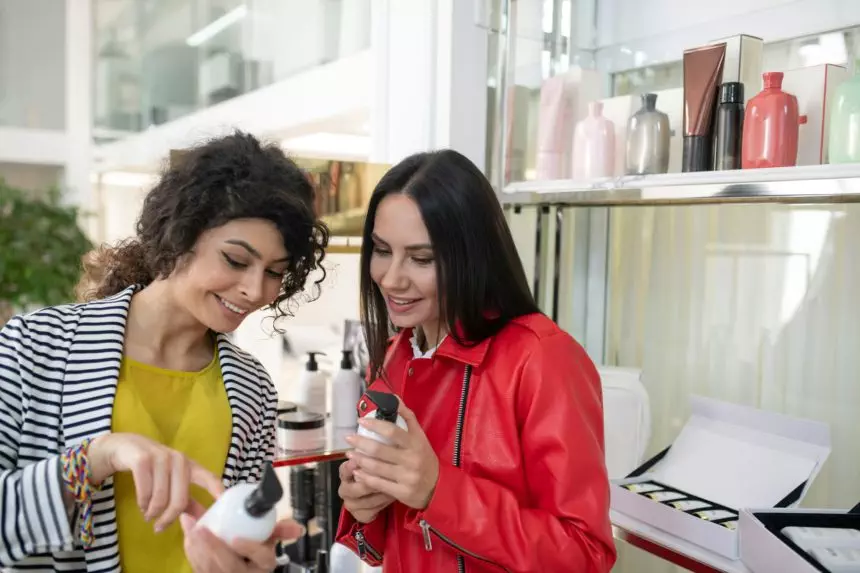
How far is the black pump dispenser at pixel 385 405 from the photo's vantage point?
96 centimetres

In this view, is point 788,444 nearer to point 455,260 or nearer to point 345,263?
point 455,260

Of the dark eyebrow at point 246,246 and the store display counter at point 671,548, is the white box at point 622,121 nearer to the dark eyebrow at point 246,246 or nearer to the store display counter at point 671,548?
the store display counter at point 671,548

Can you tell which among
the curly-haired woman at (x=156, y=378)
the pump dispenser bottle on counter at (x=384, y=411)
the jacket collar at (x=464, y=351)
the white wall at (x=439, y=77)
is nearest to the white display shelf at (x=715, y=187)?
the white wall at (x=439, y=77)

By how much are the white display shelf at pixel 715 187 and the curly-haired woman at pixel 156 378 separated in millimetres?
732

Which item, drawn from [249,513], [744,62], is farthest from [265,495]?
[744,62]

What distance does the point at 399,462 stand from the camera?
99 cm

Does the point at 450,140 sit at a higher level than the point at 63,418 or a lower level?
higher

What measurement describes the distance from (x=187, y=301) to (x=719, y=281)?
1326 mm

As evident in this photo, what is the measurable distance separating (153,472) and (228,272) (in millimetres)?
324

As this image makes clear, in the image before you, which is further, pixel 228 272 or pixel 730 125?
pixel 730 125

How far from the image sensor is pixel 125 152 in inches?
157

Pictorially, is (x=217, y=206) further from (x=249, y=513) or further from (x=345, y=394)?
(x=345, y=394)

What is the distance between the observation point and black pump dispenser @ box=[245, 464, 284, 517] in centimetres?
76

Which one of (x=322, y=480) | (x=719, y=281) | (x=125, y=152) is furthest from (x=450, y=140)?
(x=125, y=152)
